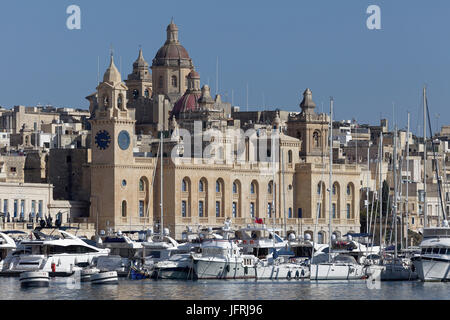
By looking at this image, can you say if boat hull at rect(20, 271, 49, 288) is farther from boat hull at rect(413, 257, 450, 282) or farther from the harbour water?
boat hull at rect(413, 257, 450, 282)

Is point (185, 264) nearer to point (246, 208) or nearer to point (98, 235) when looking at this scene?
point (98, 235)

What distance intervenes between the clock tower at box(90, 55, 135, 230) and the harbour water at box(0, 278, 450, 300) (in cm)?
3284

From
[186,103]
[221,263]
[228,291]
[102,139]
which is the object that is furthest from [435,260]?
[186,103]

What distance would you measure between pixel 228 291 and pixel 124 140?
139ft

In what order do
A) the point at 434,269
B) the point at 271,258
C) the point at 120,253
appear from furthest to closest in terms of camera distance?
the point at 120,253 < the point at 271,258 < the point at 434,269

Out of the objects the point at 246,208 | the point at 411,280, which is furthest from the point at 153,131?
the point at 411,280

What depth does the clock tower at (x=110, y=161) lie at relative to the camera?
125 meters

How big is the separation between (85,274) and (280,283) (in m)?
10.5

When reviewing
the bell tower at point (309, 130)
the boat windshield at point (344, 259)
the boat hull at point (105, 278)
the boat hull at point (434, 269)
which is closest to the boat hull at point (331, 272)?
the boat windshield at point (344, 259)

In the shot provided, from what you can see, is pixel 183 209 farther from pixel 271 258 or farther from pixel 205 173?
pixel 271 258

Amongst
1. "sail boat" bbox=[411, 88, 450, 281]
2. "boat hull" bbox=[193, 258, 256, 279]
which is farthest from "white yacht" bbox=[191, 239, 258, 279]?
"sail boat" bbox=[411, 88, 450, 281]

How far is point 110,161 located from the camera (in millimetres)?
125125
